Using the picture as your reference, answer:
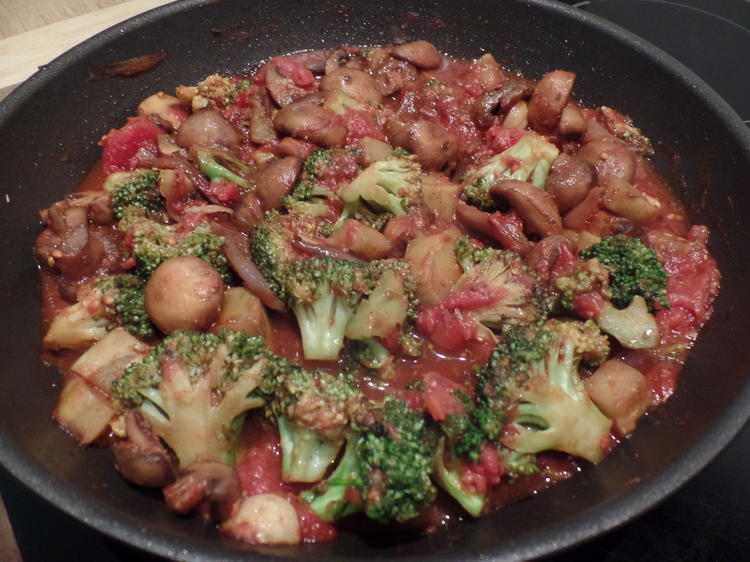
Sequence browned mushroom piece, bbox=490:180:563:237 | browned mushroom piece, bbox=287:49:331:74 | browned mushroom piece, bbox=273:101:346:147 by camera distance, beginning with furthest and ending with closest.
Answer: browned mushroom piece, bbox=287:49:331:74 → browned mushroom piece, bbox=273:101:346:147 → browned mushroom piece, bbox=490:180:563:237

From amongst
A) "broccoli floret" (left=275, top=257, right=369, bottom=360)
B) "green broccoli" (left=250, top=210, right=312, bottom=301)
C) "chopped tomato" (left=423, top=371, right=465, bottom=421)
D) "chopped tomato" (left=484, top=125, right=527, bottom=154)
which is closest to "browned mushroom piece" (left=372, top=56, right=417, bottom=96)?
"chopped tomato" (left=484, top=125, right=527, bottom=154)

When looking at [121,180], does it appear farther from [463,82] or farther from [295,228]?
[463,82]

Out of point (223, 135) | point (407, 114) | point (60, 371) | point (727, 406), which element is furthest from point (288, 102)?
point (727, 406)

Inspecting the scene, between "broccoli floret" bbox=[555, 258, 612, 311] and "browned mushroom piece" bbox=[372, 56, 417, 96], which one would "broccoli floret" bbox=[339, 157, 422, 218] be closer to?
"broccoli floret" bbox=[555, 258, 612, 311]

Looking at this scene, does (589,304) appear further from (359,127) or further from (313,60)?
(313,60)

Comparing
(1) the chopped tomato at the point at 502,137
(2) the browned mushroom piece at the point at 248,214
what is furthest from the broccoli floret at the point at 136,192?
(1) the chopped tomato at the point at 502,137

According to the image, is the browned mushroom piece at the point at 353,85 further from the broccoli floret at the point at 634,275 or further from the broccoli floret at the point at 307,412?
the broccoli floret at the point at 307,412
